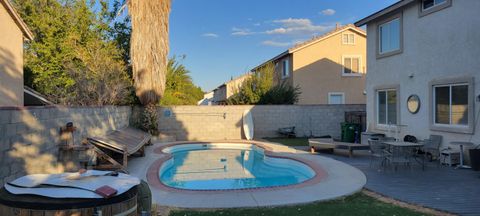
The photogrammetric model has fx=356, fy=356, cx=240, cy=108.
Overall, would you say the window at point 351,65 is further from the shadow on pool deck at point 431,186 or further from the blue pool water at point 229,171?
the shadow on pool deck at point 431,186

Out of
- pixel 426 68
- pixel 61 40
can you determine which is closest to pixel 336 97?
pixel 426 68

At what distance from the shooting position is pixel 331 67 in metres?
27.3

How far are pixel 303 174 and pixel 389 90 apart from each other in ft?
21.9

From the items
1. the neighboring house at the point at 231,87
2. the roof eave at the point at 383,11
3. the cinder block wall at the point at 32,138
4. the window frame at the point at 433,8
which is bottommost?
the cinder block wall at the point at 32,138

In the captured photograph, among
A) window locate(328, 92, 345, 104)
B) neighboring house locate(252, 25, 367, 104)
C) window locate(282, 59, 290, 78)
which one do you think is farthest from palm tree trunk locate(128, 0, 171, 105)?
window locate(328, 92, 345, 104)

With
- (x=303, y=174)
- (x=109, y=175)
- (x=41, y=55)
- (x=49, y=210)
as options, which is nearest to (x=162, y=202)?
(x=109, y=175)

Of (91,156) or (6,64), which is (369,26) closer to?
(91,156)

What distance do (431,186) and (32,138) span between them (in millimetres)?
8800

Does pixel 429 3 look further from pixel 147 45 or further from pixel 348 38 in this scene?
pixel 348 38

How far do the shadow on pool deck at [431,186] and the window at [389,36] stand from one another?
5.50 m

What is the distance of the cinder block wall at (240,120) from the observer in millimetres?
20578

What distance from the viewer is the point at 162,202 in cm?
739

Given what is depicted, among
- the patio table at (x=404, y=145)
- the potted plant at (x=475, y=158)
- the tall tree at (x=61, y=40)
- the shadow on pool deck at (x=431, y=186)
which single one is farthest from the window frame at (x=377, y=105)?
the tall tree at (x=61, y=40)

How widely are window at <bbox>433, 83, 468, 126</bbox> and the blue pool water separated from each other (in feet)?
17.1
